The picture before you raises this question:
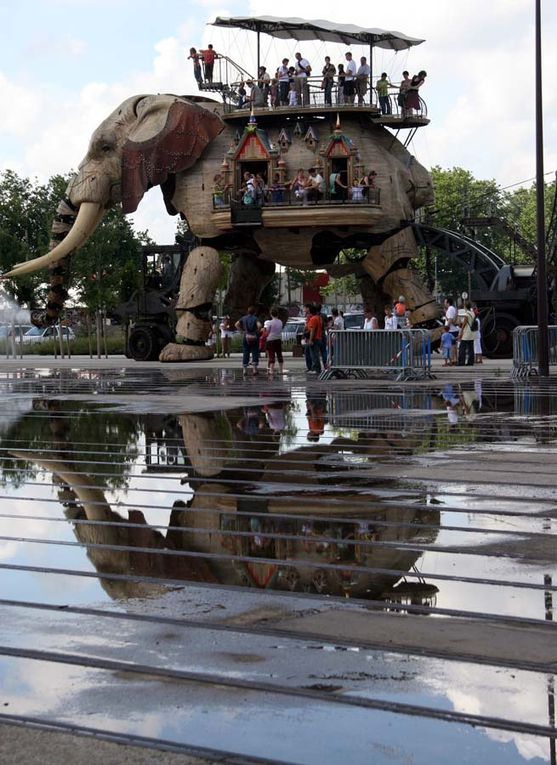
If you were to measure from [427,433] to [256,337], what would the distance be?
1717cm

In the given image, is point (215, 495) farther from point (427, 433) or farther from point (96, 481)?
point (427, 433)

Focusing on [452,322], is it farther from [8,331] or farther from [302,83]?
[8,331]

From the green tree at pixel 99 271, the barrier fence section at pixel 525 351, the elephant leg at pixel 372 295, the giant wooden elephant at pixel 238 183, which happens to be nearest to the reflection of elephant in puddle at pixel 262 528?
the barrier fence section at pixel 525 351

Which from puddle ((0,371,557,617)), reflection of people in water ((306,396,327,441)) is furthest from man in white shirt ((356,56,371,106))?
puddle ((0,371,557,617))

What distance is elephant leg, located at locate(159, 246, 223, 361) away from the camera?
35.4 meters

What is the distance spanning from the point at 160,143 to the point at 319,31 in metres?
5.91

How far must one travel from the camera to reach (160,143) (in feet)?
112

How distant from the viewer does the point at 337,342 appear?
93.6ft

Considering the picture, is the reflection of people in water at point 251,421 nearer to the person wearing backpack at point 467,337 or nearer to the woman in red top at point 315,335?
the woman in red top at point 315,335

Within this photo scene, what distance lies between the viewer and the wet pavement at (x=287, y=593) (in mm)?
5051

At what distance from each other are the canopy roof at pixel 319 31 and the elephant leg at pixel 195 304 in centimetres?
617

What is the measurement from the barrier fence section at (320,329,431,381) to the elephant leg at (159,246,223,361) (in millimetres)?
7360

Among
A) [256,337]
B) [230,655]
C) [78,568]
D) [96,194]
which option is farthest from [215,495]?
[96,194]

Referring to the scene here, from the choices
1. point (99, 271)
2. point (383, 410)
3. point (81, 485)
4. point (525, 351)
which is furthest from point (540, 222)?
point (99, 271)
